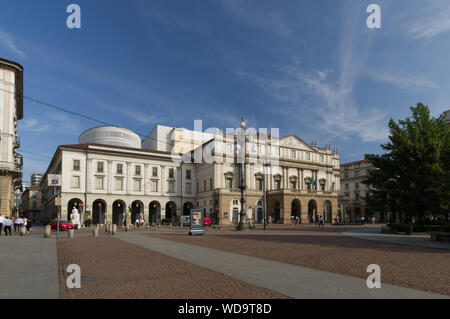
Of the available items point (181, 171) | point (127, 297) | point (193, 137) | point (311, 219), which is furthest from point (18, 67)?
point (311, 219)

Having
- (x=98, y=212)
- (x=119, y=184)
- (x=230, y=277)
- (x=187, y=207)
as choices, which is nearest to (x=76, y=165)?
(x=119, y=184)

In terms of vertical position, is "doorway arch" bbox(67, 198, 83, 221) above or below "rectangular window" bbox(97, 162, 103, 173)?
below

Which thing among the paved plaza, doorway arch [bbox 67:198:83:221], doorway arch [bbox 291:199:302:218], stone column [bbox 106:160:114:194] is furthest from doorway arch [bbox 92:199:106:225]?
the paved plaza

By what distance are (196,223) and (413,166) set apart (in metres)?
19.6

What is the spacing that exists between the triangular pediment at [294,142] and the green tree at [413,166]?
3720 cm

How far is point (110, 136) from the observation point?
76.2 m

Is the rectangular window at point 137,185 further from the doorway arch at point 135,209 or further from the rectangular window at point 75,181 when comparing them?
the rectangular window at point 75,181

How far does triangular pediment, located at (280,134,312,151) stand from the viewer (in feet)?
222

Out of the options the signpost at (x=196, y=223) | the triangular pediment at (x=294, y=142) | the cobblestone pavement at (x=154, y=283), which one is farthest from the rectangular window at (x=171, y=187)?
the cobblestone pavement at (x=154, y=283)

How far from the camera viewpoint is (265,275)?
9.00m

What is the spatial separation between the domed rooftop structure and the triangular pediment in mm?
36822

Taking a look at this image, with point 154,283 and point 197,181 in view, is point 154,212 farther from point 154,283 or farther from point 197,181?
point 154,283

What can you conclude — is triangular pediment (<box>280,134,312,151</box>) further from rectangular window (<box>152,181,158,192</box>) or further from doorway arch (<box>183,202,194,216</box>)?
rectangular window (<box>152,181,158,192</box>)
